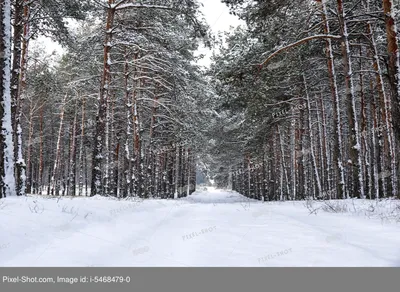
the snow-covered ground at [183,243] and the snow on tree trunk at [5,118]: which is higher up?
the snow on tree trunk at [5,118]

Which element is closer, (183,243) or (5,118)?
(183,243)

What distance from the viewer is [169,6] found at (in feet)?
35.8

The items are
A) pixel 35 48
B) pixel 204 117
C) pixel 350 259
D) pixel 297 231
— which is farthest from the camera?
pixel 204 117

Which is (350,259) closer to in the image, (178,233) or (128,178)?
(178,233)

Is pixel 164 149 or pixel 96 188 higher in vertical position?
pixel 164 149

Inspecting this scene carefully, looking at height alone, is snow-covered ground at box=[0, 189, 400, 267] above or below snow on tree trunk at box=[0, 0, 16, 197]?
below

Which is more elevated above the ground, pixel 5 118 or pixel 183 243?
pixel 5 118

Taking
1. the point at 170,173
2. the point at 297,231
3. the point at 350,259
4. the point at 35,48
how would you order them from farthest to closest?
1. the point at 170,173
2. the point at 35,48
3. the point at 297,231
4. the point at 350,259

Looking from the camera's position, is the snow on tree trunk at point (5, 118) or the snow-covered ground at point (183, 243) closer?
the snow-covered ground at point (183, 243)

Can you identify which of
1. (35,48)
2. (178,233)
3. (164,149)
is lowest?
(178,233)

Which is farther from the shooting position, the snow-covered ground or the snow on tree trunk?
the snow on tree trunk
